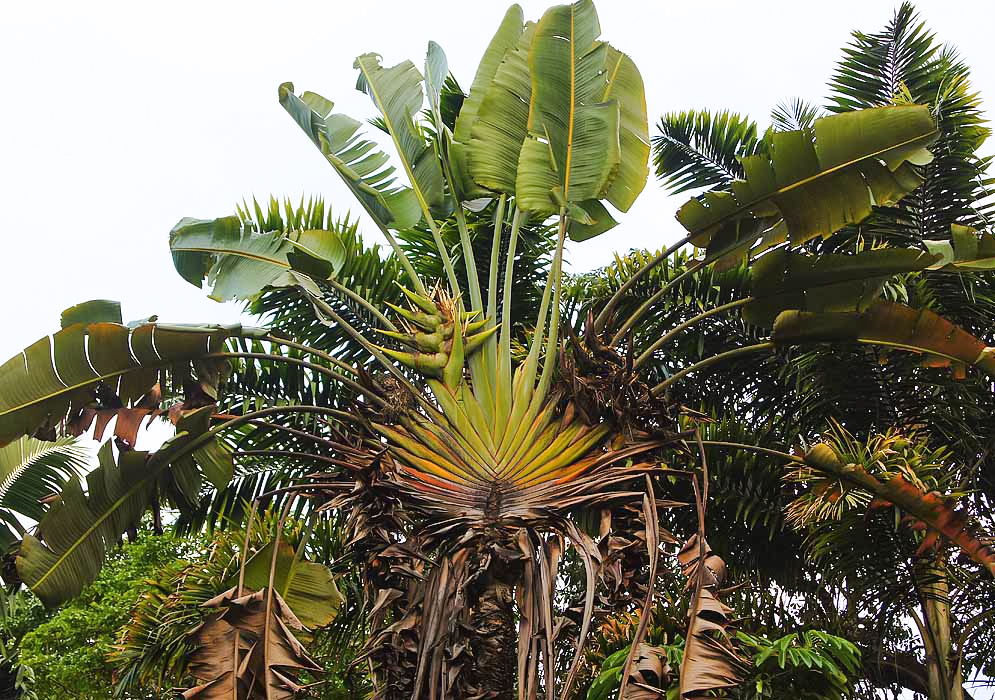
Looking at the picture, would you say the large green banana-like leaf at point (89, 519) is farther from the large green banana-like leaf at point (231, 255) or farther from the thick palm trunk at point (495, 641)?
the thick palm trunk at point (495, 641)

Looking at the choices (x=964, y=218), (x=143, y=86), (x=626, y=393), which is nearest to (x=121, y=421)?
(x=626, y=393)

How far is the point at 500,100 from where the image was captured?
6031 millimetres

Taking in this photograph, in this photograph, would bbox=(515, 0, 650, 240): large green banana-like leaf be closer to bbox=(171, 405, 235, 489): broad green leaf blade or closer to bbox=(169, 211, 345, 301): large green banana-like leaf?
bbox=(169, 211, 345, 301): large green banana-like leaf

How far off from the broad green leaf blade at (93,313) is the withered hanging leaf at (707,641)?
12.1ft

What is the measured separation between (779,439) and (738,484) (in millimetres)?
675

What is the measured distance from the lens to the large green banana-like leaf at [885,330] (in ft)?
17.4

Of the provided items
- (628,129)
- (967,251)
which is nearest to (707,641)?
(967,251)

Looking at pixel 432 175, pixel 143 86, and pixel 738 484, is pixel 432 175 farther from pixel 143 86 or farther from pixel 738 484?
pixel 143 86

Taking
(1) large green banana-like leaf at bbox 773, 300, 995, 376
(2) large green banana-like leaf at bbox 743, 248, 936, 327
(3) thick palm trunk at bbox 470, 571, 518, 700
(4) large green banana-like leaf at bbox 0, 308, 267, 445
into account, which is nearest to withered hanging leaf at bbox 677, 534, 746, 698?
(3) thick palm trunk at bbox 470, 571, 518, 700

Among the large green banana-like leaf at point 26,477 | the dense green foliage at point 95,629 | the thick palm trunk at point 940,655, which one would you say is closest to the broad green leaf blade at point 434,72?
the large green banana-like leaf at point 26,477

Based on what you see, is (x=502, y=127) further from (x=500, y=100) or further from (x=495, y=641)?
(x=495, y=641)

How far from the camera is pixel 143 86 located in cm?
1139

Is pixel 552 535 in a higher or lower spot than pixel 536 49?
lower

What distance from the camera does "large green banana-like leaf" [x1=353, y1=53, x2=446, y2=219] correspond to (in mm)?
6559
